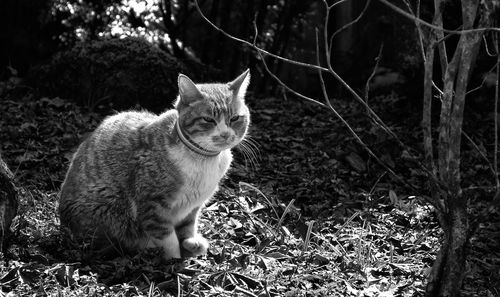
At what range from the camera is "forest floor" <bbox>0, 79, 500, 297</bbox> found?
12.3 feet

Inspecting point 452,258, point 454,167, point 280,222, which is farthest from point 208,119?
point 452,258

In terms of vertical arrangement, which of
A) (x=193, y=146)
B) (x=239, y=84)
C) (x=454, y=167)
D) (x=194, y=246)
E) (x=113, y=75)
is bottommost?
(x=194, y=246)

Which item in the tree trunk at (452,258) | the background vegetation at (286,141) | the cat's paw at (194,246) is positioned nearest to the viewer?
the tree trunk at (452,258)

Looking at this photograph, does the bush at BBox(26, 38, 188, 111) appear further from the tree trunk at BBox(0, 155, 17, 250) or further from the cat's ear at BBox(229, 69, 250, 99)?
the tree trunk at BBox(0, 155, 17, 250)

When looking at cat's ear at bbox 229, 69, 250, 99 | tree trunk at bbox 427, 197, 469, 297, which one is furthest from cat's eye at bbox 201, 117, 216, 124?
tree trunk at bbox 427, 197, 469, 297

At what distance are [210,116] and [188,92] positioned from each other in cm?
21

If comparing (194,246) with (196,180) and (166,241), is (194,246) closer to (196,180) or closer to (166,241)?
(166,241)

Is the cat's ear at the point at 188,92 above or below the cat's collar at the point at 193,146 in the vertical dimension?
above

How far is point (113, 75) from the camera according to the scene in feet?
22.3

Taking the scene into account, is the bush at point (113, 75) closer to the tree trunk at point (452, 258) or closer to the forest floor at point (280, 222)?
the forest floor at point (280, 222)

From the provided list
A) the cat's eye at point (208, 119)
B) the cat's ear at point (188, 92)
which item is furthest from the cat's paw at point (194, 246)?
the cat's ear at point (188, 92)

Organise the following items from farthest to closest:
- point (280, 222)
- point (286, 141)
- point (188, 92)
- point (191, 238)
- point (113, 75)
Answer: point (113, 75)
point (286, 141)
point (280, 222)
point (191, 238)
point (188, 92)

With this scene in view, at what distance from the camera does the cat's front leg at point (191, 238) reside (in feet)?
13.8

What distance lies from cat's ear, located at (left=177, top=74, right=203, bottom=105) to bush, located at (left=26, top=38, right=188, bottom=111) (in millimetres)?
2635
